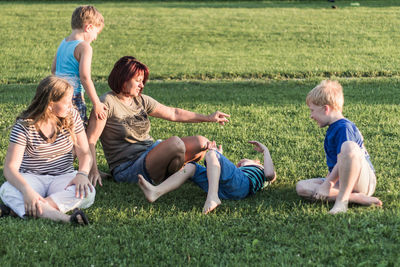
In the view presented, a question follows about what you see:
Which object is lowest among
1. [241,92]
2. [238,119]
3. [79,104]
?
[241,92]

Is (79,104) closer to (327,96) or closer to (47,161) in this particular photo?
(47,161)

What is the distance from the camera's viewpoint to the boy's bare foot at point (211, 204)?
15.4ft

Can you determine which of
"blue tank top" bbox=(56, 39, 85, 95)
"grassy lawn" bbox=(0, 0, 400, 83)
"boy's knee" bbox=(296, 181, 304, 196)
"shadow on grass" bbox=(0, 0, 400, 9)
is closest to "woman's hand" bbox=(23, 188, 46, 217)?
"blue tank top" bbox=(56, 39, 85, 95)

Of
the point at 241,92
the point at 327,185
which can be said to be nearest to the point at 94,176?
the point at 327,185

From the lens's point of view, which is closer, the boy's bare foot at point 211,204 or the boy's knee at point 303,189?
the boy's bare foot at point 211,204

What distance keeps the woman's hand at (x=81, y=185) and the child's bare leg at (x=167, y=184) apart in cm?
43

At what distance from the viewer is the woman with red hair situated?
535 cm

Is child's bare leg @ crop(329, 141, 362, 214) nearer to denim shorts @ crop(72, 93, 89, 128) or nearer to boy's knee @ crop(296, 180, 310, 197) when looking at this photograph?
boy's knee @ crop(296, 180, 310, 197)

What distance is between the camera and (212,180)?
4.91 meters

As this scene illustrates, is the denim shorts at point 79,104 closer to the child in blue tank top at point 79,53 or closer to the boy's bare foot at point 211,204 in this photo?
the child in blue tank top at point 79,53

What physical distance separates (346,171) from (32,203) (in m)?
2.45

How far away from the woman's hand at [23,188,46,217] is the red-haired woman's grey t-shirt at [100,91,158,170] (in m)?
1.17

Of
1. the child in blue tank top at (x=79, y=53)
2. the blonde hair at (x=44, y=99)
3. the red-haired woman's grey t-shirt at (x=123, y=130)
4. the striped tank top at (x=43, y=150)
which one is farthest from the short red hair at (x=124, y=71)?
the blonde hair at (x=44, y=99)

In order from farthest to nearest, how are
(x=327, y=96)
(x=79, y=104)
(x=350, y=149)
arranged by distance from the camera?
1. (x=79, y=104)
2. (x=327, y=96)
3. (x=350, y=149)
